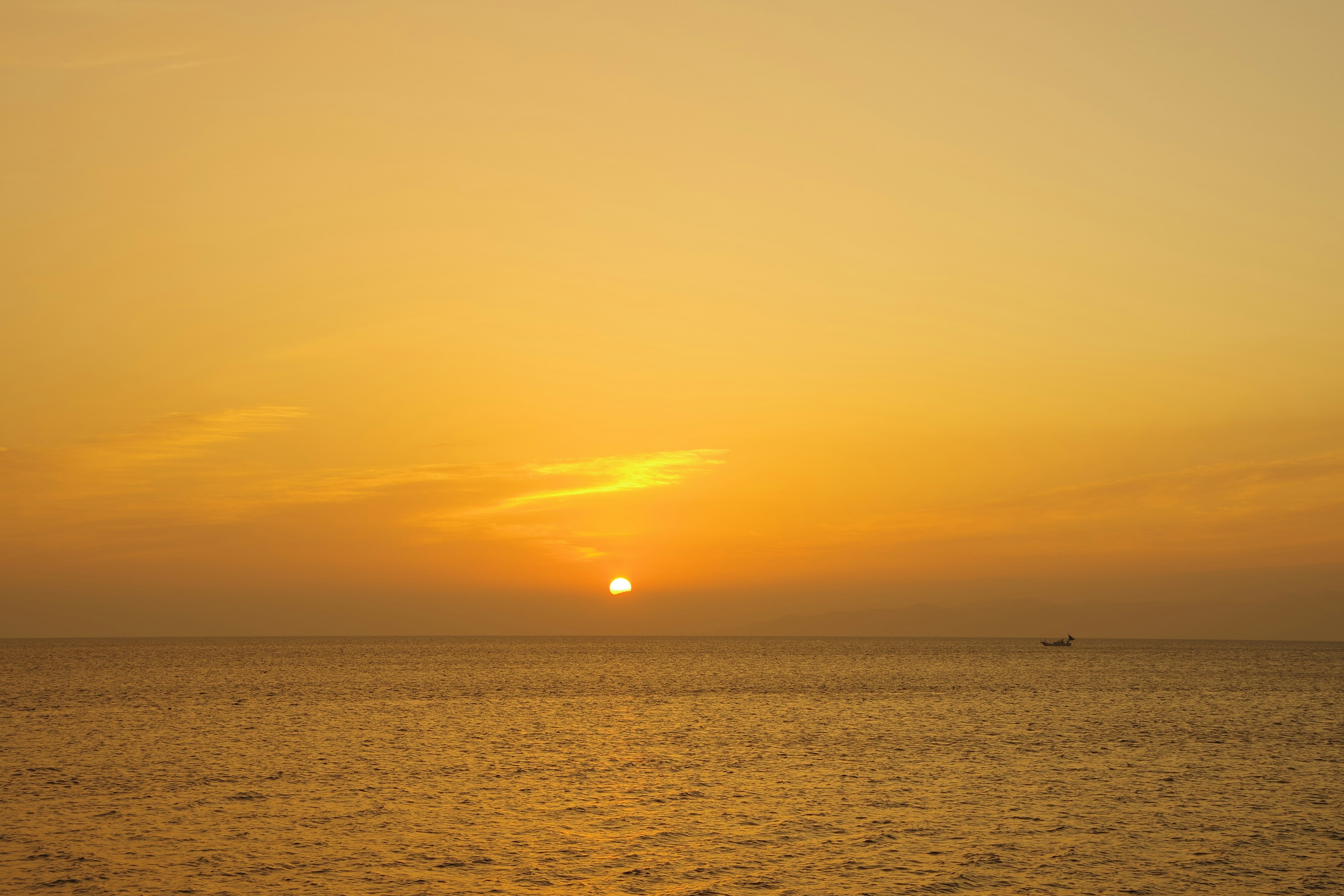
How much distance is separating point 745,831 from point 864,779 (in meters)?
15.7

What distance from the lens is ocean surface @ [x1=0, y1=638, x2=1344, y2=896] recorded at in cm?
3403

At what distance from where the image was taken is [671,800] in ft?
156

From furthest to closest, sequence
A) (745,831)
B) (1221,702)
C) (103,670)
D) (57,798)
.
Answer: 1. (103,670)
2. (1221,702)
3. (57,798)
4. (745,831)

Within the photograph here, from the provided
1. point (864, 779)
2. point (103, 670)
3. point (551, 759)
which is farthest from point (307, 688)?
point (864, 779)

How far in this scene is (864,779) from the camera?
54.2 metres

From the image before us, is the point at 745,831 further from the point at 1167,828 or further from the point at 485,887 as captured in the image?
the point at 1167,828

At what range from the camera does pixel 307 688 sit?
138625mm

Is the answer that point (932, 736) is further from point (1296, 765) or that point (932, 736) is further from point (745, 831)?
point (745, 831)

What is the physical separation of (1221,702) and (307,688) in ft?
375

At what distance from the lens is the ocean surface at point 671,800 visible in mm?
34031

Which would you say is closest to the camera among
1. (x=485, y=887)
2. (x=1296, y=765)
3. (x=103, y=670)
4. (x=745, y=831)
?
(x=485, y=887)

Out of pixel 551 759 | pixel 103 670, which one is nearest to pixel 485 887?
pixel 551 759

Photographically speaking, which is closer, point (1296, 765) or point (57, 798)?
point (57, 798)

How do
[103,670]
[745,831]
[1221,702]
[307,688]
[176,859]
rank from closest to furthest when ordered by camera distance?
[176,859]
[745,831]
[1221,702]
[307,688]
[103,670]
